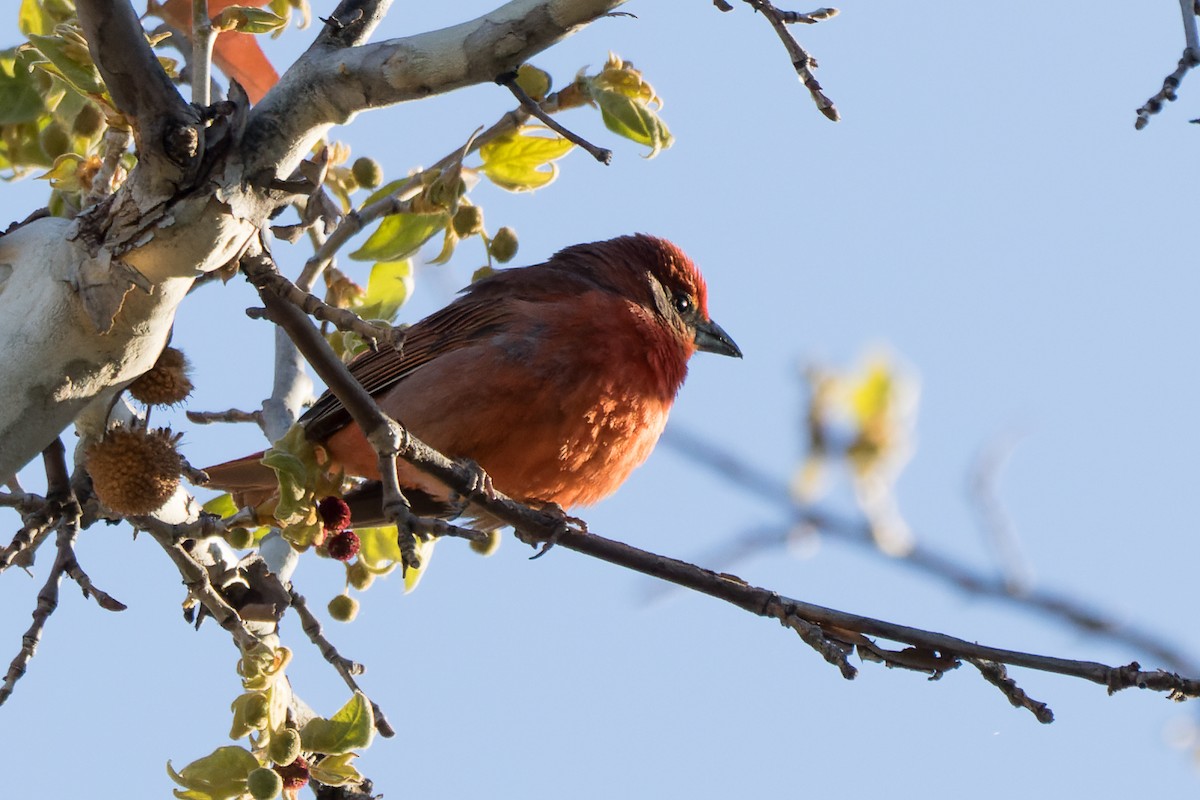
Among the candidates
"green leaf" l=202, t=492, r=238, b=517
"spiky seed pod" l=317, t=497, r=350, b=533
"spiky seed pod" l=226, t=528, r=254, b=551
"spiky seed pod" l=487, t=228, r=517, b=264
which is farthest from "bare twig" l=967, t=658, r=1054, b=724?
"green leaf" l=202, t=492, r=238, b=517

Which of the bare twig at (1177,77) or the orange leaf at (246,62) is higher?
the orange leaf at (246,62)

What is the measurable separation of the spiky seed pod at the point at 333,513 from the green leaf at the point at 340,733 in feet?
1.47

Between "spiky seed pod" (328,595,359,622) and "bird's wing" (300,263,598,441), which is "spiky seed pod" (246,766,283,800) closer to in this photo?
"spiky seed pod" (328,595,359,622)

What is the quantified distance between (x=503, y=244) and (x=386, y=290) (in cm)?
54

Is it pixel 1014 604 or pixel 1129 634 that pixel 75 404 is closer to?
pixel 1014 604

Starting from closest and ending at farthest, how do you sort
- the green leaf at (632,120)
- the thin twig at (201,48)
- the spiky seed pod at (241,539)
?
the thin twig at (201,48), the green leaf at (632,120), the spiky seed pod at (241,539)

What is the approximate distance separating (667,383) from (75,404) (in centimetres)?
253

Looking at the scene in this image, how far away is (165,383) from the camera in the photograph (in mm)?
3264

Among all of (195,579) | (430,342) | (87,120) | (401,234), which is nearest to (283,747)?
(195,579)

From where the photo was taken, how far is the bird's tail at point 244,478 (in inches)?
177

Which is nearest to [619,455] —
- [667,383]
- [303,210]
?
[667,383]

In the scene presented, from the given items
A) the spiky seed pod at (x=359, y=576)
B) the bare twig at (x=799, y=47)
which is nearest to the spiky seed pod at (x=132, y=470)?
the spiky seed pod at (x=359, y=576)

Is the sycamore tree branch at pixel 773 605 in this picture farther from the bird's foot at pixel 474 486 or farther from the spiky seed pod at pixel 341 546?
the spiky seed pod at pixel 341 546

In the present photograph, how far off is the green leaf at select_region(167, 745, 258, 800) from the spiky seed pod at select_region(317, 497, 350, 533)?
624 mm
